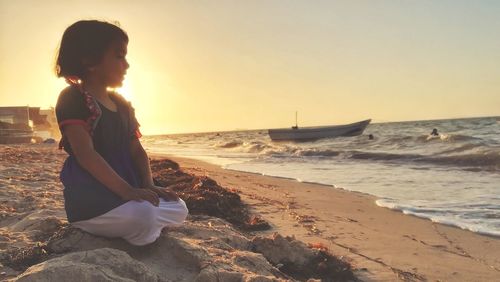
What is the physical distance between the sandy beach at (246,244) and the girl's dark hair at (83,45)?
1.00 metres

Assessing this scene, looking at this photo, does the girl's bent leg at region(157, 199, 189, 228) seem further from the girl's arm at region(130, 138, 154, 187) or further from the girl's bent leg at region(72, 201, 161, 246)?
the girl's arm at region(130, 138, 154, 187)

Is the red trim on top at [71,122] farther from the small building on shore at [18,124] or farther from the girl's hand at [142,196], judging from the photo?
the small building on shore at [18,124]

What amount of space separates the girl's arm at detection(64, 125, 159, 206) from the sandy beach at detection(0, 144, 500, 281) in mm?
373

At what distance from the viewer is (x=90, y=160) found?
8.36 ft

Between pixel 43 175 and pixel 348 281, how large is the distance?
553cm

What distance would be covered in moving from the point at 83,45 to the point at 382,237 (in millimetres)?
3720

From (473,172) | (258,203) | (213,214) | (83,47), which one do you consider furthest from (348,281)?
(473,172)

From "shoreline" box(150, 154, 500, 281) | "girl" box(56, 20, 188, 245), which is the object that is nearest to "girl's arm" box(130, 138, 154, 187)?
"girl" box(56, 20, 188, 245)

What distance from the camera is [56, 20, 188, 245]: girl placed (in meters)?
2.58

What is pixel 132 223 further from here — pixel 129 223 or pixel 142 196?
pixel 142 196

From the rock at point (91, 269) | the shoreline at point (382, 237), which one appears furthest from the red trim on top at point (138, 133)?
the shoreline at point (382, 237)

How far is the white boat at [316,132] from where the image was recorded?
4147cm

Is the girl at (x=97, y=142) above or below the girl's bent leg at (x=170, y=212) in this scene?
above

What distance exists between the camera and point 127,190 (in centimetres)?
261
